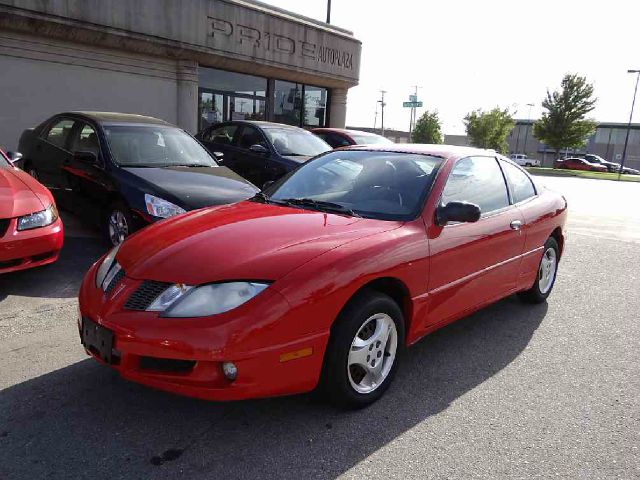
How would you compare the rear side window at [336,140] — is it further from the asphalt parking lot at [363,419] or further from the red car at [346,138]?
the asphalt parking lot at [363,419]

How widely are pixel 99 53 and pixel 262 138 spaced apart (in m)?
6.33

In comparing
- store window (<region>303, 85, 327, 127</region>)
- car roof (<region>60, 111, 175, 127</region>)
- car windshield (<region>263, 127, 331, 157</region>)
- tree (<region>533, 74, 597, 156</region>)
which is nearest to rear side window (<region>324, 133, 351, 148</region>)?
Result: car windshield (<region>263, 127, 331, 157</region>)

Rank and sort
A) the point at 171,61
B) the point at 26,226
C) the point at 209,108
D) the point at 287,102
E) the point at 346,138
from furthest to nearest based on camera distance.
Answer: the point at 287,102
the point at 209,108
the point at 171,61
the point at 346,138
the point at 26,226

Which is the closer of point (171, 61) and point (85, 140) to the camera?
point (85, 140)

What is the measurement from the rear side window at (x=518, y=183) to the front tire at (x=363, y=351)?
1988 mm

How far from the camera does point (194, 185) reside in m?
5.66

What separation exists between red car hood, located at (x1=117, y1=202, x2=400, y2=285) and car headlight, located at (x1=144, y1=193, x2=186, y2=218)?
186cm

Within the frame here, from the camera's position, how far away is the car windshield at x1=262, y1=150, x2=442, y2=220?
339 centimetres

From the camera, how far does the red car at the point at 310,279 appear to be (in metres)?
2.41

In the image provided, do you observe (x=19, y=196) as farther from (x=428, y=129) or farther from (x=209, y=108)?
(x=428, y=129)

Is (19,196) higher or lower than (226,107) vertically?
lower

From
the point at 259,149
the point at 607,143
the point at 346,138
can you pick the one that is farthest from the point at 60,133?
the point at 607,143

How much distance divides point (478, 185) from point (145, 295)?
2598 millimetres

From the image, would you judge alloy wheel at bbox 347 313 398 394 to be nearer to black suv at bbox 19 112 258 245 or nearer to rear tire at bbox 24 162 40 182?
black suv at bbox 19 112 258 245
